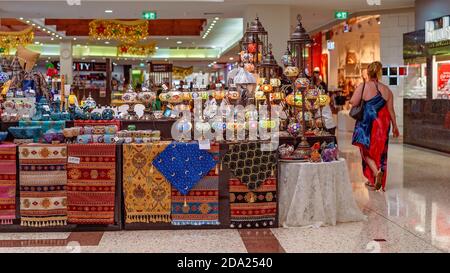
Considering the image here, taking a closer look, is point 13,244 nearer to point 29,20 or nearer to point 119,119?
point 119,119

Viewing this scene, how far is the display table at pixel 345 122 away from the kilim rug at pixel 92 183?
557 inches

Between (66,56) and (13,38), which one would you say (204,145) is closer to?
(13,38)

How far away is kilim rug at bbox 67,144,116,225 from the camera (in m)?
5.52

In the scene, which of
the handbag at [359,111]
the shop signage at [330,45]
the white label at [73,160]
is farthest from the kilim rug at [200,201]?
the shop signage at [330,45]

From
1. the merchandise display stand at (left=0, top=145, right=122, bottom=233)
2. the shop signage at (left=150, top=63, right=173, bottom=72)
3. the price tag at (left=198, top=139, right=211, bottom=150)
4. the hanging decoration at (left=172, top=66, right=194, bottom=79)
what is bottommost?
the merchandise display stand at (left=0, top=145, right=122, bottom=233)

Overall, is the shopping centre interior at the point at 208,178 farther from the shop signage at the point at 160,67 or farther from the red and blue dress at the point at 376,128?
the shop signage at the point at 160,67

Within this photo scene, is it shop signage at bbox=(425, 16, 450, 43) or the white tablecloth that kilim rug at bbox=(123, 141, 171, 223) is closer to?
the white tablecloth

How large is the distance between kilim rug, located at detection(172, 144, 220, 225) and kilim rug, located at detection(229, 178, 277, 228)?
16cm

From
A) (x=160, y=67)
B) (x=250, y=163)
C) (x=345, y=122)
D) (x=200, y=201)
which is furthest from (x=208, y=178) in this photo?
(x=345, y=122)

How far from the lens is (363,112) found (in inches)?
308

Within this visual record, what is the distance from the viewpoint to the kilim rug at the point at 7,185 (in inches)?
219

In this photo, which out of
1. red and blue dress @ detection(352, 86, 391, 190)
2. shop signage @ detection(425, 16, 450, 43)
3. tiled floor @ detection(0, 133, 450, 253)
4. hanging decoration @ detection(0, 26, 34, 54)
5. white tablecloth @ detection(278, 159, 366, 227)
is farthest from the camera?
hanging decoration @ detection(0, 26, 34, 54)

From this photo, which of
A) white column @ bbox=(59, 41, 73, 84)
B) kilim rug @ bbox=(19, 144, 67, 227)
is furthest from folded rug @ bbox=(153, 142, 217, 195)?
white column @ bbox=(59, 41, 73, 84)

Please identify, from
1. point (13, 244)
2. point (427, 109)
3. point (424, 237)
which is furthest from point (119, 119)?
point (427, 109)
